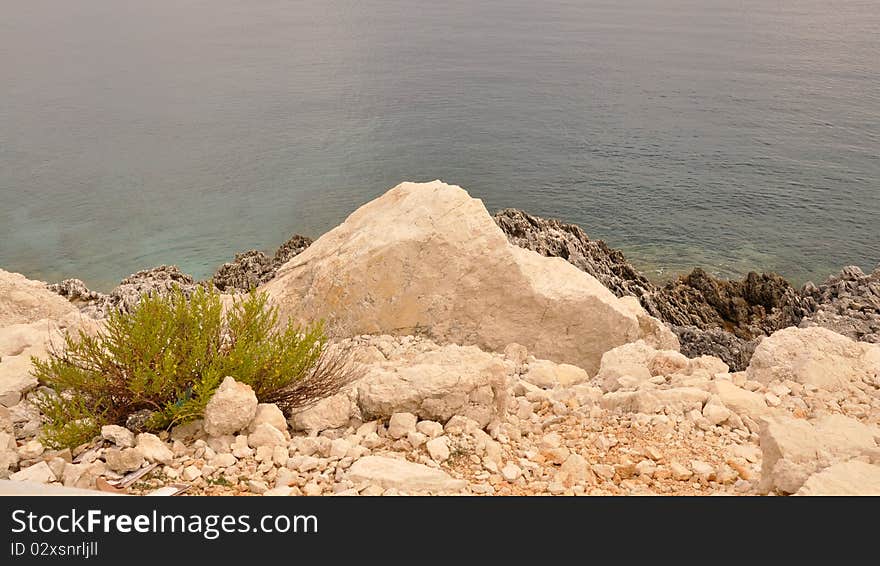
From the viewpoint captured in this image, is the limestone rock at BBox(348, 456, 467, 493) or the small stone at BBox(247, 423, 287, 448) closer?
the limestone rock at BBox(348, 456, 467, 493)

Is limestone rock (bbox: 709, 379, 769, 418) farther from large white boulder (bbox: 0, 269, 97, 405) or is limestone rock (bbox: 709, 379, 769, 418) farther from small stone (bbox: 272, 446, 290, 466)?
large white boulder (bbox: 0, 269, 97, 405)

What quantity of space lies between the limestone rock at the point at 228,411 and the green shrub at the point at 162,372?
0.47 feet

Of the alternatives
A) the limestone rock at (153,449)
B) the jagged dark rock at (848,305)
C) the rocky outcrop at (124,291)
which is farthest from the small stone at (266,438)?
the jagged dark rock at (848,305)

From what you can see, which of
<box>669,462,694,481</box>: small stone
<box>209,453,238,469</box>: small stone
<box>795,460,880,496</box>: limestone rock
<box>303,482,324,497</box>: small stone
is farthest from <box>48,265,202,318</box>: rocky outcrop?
<box>795,460,880,496</box>: limestone rock

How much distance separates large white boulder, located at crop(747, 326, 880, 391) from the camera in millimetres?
7012

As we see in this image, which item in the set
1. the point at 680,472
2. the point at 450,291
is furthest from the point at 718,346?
the point at 680,472

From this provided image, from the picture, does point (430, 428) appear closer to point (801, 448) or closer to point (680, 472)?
point (680, 472)

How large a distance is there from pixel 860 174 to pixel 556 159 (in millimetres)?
14544

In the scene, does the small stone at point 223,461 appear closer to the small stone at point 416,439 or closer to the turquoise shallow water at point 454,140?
the small stone at point 416,439

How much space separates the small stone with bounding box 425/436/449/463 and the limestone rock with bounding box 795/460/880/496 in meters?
2.60

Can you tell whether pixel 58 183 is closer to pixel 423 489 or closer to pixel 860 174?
pixel 423 489

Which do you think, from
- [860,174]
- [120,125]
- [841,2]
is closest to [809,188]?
[860,174]

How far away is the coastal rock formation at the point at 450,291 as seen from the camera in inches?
372

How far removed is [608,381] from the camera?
766 cm
